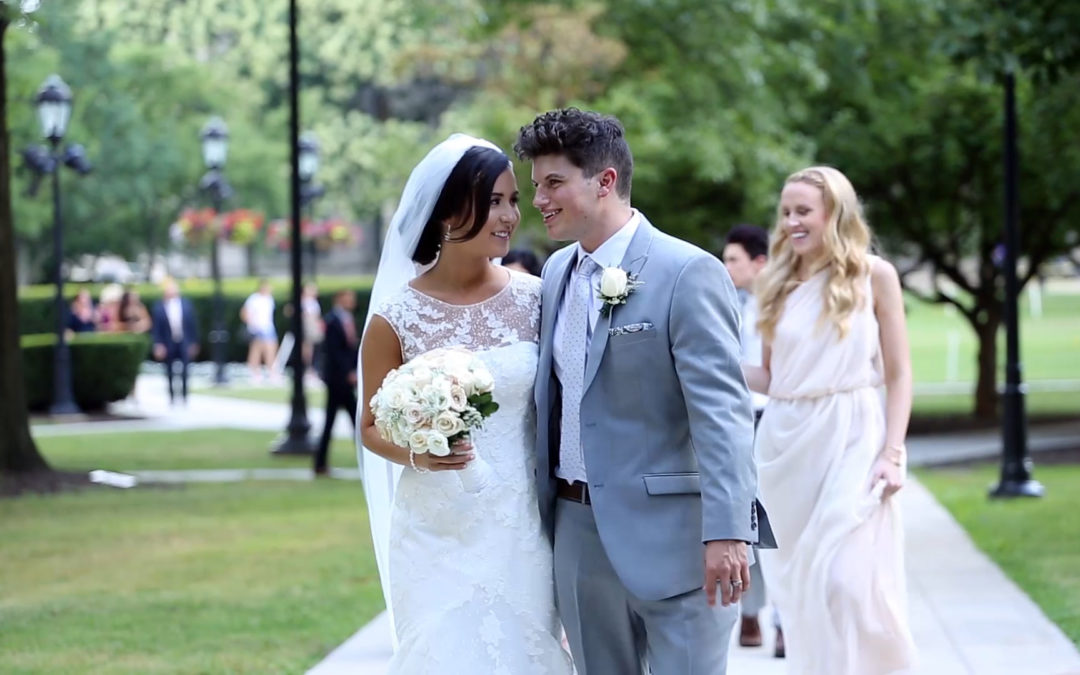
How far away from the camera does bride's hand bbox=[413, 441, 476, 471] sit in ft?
15.4

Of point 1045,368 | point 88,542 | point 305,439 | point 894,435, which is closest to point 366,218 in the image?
point 1045,368

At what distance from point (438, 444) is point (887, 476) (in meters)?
2.49

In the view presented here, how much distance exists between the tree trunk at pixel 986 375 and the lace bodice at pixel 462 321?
2210 centimetres

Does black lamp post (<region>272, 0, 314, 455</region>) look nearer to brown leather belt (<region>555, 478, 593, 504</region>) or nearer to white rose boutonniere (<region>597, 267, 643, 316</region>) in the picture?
brown leather belt (<region>555, 478, 593, 504</region>)

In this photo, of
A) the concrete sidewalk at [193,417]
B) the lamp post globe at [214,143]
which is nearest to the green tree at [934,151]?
the concrete sidewalk at [193,417]

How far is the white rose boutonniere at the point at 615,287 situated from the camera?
178 inches

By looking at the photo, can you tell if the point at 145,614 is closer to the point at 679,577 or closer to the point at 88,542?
the point at 88,542

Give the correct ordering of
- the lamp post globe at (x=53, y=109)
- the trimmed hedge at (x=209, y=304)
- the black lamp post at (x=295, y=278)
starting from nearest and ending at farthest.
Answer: the black lamp post at (x=295, y=278) → the lamp post globe at (x=53, y=109) → the trimmed hedge at (x=209, y=304)

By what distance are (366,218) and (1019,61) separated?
1701 inches

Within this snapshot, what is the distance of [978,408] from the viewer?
26438 mm

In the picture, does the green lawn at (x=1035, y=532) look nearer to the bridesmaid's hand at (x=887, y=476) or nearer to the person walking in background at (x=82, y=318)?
the bridesmaid's hand at (x=887, y=476)

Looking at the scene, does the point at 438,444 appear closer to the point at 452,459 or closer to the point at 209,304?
the point at 452,459

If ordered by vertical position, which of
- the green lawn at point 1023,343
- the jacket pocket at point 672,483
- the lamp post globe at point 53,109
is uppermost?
the lamp post globe at point 53,109

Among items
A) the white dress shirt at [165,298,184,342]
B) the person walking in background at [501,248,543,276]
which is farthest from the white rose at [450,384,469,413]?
the white dress shirt at [165,298,184,342]
